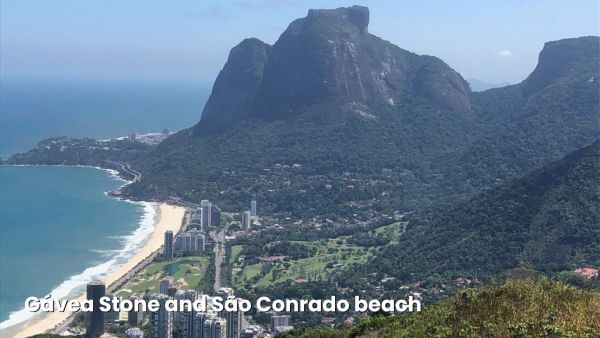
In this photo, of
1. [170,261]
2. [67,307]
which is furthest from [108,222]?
[67,307]

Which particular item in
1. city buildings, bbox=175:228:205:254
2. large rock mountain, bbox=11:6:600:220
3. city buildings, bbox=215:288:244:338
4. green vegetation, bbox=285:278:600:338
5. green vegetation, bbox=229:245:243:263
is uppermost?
large rock mountain, bbox=11:6:600:220

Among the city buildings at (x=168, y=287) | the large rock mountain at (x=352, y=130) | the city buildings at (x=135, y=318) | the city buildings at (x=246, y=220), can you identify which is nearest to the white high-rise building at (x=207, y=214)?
the city buildings at (x=246, y=220)

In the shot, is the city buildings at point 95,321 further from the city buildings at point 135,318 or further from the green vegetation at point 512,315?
the green vegetation at point 512,315

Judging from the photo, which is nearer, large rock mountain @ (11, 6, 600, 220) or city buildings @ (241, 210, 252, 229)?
city buildings @ (241, 210, 252, 229)

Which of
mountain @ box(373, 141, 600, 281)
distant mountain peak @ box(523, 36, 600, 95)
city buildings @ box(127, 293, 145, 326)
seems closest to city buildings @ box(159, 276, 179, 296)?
city buildings @ box(127, 293, 145, 326)

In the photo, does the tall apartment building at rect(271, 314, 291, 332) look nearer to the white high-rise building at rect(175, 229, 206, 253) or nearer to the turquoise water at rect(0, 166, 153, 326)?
the turquoise water at rect(0, 166, 153, 326)
